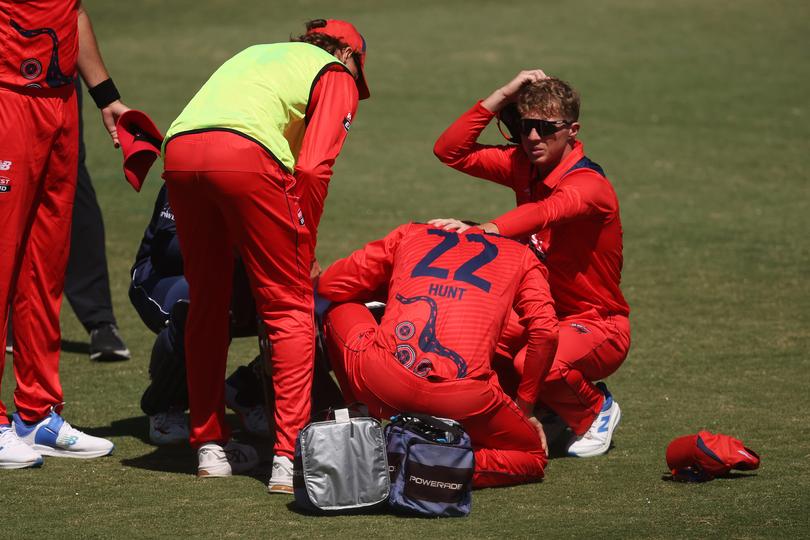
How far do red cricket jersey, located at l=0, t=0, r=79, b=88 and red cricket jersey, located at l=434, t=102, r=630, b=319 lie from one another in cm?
199

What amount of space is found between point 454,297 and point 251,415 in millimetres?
1482

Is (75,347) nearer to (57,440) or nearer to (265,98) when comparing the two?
(57,440)

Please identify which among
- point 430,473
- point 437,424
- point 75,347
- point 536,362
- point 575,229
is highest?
point 575,229

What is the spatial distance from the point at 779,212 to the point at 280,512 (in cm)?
760

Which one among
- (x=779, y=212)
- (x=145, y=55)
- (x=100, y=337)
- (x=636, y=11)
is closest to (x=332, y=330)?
(x=100, y=337)

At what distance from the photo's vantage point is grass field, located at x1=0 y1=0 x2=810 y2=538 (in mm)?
4699

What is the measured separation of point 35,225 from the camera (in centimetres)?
545

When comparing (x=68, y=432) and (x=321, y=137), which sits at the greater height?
(x=321, y=137)

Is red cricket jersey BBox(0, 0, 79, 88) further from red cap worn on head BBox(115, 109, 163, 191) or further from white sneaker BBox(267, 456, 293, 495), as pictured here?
white sneaker BBox(267, 456, 293, 495)

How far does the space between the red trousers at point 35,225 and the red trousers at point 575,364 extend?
6.59 feet

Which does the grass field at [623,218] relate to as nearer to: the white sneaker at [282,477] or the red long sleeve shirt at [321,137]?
the white sneaker at [282,477]

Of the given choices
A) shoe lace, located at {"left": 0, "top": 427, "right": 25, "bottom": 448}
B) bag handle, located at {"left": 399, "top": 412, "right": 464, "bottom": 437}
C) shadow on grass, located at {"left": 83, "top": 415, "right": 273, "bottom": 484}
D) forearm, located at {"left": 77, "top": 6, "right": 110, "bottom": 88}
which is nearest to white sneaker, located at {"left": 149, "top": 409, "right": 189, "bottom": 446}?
shadow on grass, located at {"left": 83, "top": 415, "right": 273, "bottom": 484}

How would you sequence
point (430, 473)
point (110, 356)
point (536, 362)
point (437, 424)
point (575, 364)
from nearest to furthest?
point (430, 473), point (437, 424), point (536, 362), point (575, 364), point (110, 356)

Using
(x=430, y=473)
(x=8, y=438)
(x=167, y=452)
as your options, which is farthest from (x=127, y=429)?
(x=430, y=473)
